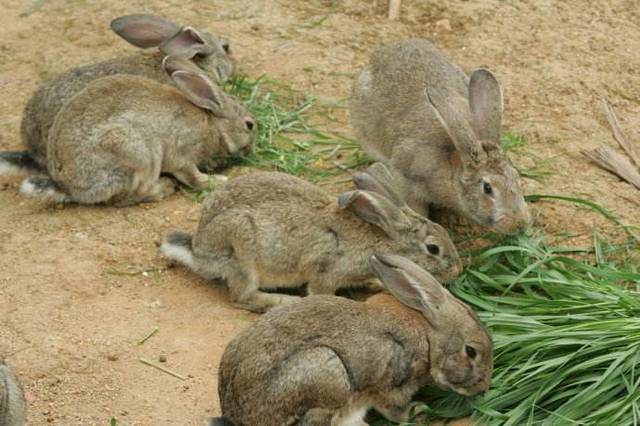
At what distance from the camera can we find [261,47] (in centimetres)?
1045

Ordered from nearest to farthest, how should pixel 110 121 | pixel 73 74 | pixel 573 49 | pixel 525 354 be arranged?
pixel 525 354 → pixel 110 121 → pixel 73 74 → pixel 573 49

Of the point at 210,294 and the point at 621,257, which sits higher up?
A: the point at 621,257

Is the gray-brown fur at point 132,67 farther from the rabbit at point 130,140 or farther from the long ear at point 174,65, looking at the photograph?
the rabbit at point 130,140

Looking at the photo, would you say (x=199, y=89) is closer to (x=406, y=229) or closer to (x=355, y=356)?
(x=406, y=229)

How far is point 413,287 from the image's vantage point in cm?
622

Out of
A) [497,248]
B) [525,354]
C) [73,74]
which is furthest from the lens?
[73,74]

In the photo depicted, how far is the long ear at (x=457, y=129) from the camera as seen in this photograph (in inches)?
294

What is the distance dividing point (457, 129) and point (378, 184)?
73 centimetres

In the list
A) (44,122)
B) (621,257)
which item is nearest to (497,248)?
(621,257)

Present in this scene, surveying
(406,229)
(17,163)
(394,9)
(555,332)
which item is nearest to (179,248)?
(406,229)

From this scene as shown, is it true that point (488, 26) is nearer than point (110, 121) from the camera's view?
No

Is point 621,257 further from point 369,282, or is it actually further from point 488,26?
point 488,26

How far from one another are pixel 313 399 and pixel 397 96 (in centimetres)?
327

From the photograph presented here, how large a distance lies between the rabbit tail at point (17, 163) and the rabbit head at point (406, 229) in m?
2.95
